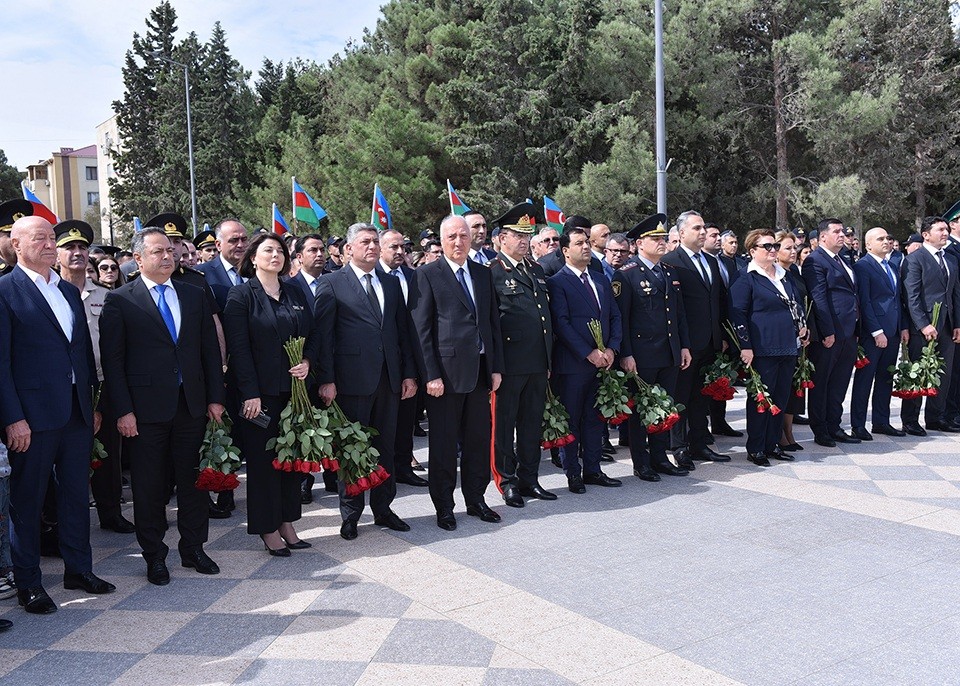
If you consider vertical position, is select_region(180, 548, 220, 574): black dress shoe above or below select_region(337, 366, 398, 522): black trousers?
below

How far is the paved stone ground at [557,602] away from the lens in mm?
3797

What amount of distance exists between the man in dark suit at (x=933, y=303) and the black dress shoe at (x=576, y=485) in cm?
405

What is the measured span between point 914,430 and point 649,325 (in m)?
3.57

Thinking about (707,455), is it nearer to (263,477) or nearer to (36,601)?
(263,477)

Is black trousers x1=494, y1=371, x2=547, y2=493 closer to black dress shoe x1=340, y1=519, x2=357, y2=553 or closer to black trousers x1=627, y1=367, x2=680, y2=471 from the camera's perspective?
black trousers x1=627, y1=367, x2=680, y2=471

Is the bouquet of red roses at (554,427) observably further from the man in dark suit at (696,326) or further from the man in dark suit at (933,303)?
the man in dark suit at (933,303)

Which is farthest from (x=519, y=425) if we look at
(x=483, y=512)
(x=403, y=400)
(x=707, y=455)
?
(x=707, y=455)

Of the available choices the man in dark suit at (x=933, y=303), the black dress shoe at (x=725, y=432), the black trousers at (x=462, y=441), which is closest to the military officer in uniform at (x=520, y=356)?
the black trousers at (x=462, y=441)

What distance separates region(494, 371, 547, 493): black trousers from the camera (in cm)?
651

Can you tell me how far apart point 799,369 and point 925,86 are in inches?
844

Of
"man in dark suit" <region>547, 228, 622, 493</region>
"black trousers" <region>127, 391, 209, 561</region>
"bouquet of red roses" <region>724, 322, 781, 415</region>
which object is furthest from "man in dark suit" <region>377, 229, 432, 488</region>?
"bouquet of red roses" <region>724, 322, 781, 415</region>

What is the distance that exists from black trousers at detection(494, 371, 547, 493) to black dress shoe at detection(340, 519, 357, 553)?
4.22 feet

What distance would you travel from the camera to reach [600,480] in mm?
6996

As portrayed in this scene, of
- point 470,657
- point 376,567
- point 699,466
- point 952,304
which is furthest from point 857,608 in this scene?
point 952,304
